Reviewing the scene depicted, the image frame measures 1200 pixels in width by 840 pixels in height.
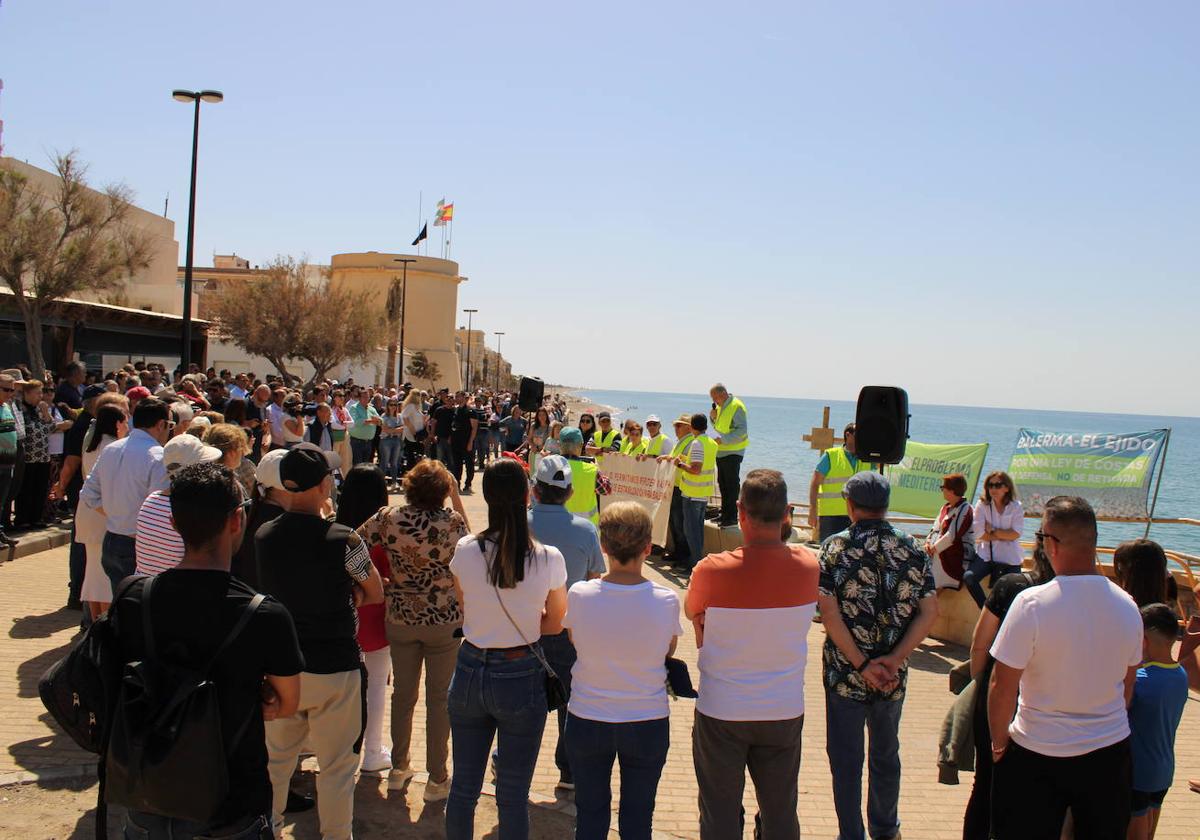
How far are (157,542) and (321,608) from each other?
3.99ft

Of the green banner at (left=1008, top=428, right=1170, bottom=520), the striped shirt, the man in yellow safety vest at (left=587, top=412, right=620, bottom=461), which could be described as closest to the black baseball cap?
the striped shirt

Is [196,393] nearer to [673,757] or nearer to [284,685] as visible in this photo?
[673,757]

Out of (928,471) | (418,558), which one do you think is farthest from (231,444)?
(928,471)

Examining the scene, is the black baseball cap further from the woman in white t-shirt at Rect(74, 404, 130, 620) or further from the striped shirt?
the woman in white t-shirt at Rect(74, 404, 130, 620)

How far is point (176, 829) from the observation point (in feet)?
9.61

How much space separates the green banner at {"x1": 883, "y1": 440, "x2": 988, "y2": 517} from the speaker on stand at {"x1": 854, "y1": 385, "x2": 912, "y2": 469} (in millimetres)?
4993

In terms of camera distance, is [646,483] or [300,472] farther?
[646,483]

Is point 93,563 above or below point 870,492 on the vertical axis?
below

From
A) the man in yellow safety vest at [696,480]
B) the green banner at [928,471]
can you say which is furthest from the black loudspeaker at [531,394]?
the green banner at [928,471]

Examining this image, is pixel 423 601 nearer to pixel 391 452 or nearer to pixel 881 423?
pixel 881 423

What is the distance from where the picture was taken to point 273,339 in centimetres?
4088

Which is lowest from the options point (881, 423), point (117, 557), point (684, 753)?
point (684, 753)

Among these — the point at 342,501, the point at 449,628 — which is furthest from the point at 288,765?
the point at 342,501

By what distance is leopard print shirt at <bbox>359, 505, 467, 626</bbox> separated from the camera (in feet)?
15.2
